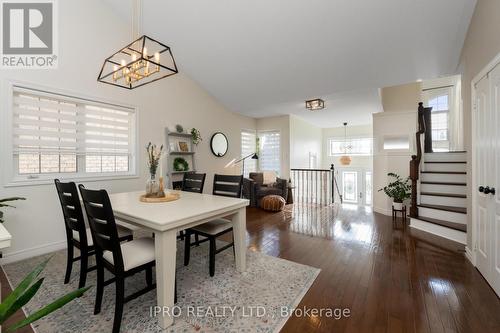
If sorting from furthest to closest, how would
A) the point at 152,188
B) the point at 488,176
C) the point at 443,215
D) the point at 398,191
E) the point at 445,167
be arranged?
the point at 398,191 → the point at 445,167 → the point at 443,215 → the point at 152,188 → the point at 488,176

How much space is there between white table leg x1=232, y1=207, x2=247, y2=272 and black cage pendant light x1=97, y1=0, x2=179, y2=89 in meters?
1.61

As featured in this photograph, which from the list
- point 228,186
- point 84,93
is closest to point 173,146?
point 84,93

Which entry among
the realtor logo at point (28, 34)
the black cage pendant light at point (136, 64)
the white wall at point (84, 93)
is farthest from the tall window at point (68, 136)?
the black cage pendant light at point (136, 64)

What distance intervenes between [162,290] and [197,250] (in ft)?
4.44

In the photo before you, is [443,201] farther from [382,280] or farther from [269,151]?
[269,151]

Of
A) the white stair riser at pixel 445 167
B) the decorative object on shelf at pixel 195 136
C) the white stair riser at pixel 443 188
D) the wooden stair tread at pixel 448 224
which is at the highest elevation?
the decorative object on shelf at pixel 195 136

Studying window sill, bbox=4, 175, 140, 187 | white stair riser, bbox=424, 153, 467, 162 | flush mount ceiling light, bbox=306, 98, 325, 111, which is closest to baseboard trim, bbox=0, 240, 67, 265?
window sill, bbox=4, 175, 140, 187

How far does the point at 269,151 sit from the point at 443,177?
164 inches

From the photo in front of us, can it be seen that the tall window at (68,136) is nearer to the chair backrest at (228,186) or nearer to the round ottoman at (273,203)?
the chair backrest at (228,186)

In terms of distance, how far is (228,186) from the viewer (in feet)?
9.30

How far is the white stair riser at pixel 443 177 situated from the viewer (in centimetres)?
396

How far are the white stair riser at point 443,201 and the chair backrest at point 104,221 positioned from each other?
16.3ft

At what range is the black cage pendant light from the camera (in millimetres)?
2064

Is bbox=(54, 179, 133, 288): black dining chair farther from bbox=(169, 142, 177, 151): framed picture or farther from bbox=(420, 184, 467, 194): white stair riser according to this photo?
bbox=(420, 184, 467, 194): white stair riser
